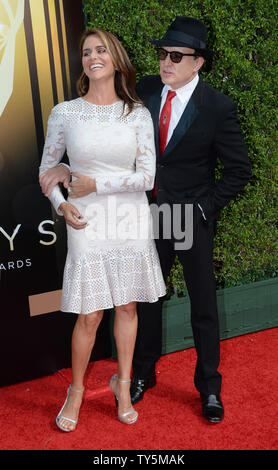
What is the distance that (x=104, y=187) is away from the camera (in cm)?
245

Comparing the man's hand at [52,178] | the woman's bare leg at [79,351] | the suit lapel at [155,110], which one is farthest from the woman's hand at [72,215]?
the suit lapel at [155,110]

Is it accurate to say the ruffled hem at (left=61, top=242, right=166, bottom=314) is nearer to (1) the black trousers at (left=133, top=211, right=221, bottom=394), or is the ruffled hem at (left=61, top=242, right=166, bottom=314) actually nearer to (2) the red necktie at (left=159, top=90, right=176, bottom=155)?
(1) the black trousers at (left=133, top=211, right=221, bottom=394)

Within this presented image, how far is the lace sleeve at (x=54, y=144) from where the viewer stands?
2459 millimetres

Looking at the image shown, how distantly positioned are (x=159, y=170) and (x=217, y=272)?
1370 millimetres

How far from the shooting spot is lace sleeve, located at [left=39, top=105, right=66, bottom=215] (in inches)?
96.8

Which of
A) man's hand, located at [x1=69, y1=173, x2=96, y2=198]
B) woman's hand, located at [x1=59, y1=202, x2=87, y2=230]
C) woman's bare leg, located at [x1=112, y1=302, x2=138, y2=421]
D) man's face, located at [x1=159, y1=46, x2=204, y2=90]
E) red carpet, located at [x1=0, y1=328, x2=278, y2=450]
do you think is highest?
man's face, located at [x1=159, y1=46, x2=204, y2=90]

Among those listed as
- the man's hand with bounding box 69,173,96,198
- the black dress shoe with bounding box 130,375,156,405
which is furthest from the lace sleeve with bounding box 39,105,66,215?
the black dress shoe with bounding box 130,375,156,405

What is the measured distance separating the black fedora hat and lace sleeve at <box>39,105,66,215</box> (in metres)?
0.69

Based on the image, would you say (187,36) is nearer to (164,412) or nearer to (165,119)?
(165,119)

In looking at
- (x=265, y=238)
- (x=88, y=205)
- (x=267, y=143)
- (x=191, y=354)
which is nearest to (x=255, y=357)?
(x=191, y=354)

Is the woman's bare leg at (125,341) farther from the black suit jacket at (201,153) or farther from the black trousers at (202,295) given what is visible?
the black suit jacket at (201,153)

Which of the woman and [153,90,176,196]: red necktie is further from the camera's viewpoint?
[153,90,176,196]: red necktie

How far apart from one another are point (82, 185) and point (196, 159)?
711 millimetres

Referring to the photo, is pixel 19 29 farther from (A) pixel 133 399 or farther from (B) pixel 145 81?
(A) pixel 133 399
